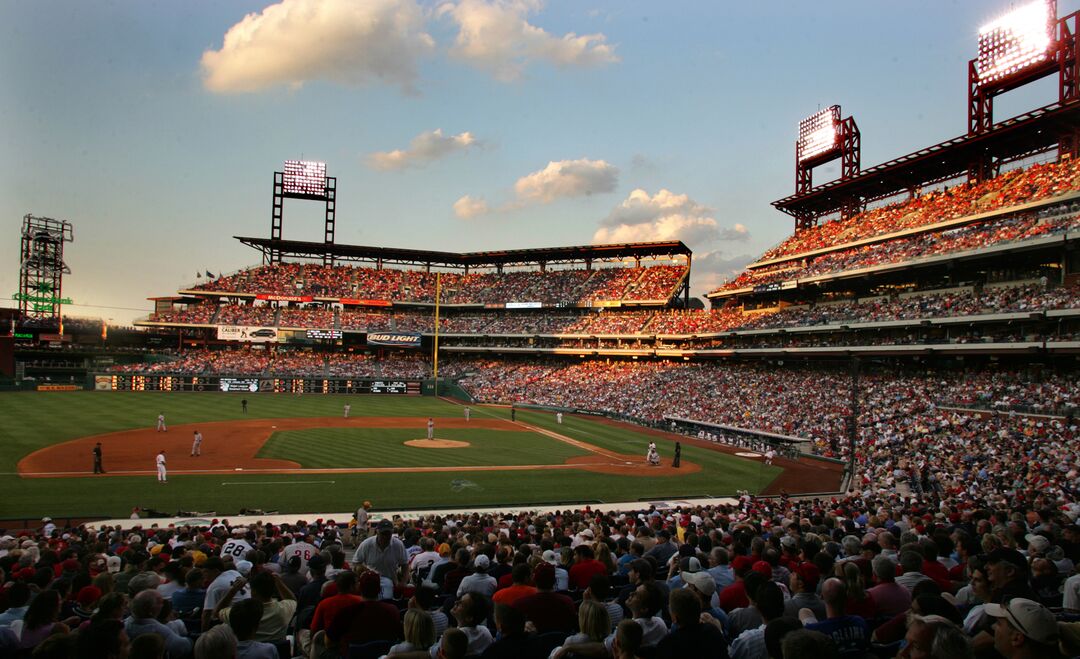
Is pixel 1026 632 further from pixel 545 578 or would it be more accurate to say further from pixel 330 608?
pixel 330 608

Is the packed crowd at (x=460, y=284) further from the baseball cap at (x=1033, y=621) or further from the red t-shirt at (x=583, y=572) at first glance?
the baseball cap at (x=1033, y=621)

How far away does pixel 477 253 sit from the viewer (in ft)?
280

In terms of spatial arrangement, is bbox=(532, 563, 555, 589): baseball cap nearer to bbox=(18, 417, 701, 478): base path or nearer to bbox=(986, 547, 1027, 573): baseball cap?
bbox=(986, 547, 1027, 573): baseball cap

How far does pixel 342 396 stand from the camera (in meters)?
62.6

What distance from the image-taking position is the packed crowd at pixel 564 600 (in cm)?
377

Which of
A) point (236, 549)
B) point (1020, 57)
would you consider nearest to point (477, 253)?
point (1020, 57)

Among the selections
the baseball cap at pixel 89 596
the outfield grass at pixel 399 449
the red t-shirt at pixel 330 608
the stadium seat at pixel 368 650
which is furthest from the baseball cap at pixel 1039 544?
the outfield grass at pixel 399 449

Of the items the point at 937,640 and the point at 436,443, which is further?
the point at 436,443

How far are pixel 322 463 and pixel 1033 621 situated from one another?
1096 inches

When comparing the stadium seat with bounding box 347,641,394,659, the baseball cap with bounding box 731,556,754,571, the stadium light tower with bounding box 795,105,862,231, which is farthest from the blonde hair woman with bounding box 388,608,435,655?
the stadium light tower with bounding box 795,105,862,231

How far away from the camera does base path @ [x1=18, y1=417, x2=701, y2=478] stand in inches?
1001

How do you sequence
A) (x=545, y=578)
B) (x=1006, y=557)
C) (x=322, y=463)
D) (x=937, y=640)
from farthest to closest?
(x=322, y=463) → (x=1006, y=557) → (x=545, y=578) → (x=937, y=640)

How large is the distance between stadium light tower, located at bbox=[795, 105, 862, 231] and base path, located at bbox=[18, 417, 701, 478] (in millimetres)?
39253

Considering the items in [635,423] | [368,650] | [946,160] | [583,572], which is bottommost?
[635,423]
